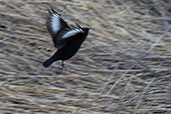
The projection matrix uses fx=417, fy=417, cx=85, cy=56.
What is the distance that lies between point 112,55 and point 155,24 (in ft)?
1.93

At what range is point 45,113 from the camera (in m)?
2.79

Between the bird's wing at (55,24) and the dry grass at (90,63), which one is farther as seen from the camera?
the dry grass at (90,63)

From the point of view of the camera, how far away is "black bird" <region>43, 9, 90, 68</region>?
8.83 ft

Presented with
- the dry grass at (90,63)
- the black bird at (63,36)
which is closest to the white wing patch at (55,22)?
the black bird at (63,36)

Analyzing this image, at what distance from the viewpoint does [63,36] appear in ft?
8.96

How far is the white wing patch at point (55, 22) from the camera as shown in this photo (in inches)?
107

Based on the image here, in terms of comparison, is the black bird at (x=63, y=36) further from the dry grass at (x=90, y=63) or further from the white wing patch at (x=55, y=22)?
the dry grass at (x=90, y=63)

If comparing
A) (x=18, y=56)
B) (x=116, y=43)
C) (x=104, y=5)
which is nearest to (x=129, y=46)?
(x=116, y=43)

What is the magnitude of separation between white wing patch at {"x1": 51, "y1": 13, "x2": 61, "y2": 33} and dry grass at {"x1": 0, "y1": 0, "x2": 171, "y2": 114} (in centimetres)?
43

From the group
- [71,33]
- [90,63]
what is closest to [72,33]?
[71,33]

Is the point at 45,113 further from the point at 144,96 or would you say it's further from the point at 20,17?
the point at 20,17

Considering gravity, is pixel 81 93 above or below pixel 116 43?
below

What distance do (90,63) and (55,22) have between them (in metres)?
0.51

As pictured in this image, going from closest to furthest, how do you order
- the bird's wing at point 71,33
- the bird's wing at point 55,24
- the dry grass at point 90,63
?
1. the bird's wing at point 71,33
2. the bird's wing at point 55,24
3. the dry grass at point 90,63
